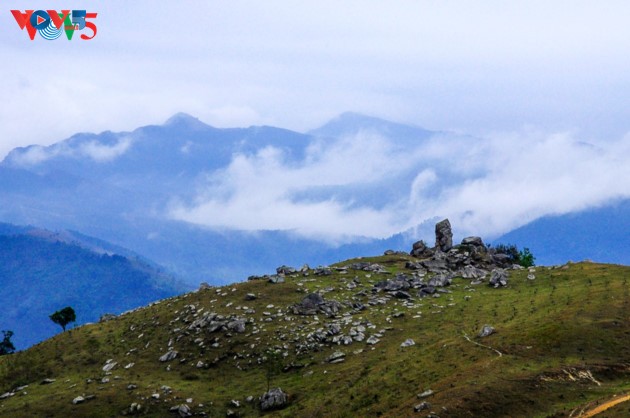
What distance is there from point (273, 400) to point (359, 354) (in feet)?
53.2

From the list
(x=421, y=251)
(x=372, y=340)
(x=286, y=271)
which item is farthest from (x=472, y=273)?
(x=372, y=340)

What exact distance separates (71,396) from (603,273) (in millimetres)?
89268

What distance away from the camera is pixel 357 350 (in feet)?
327

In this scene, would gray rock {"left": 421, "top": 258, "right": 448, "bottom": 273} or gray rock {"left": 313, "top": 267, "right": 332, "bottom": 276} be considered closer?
gray rock {"left": 313, "top": 267, "right": 332, "bottom": 276}

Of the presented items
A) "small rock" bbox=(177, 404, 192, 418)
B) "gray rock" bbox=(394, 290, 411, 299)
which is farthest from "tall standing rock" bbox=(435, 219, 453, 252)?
"small rock" bbox=(177, 404, 192, 418)

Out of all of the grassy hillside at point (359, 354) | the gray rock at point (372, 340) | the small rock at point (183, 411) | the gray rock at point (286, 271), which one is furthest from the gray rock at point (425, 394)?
the gray rock at point (286, 271)

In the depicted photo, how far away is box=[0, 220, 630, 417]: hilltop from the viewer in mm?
75438

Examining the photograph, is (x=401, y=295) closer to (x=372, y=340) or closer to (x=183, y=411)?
(x=372, y=340)

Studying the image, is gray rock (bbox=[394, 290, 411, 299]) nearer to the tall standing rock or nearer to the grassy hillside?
the grassy hillside

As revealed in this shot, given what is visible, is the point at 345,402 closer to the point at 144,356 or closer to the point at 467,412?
the point at 467,412

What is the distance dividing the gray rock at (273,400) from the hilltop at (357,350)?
29 cm

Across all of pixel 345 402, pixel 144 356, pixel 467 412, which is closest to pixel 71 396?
pixel 144 356

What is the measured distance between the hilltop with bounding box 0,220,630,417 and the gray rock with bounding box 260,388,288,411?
29 centimetres

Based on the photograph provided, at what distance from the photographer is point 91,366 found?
110 meters
